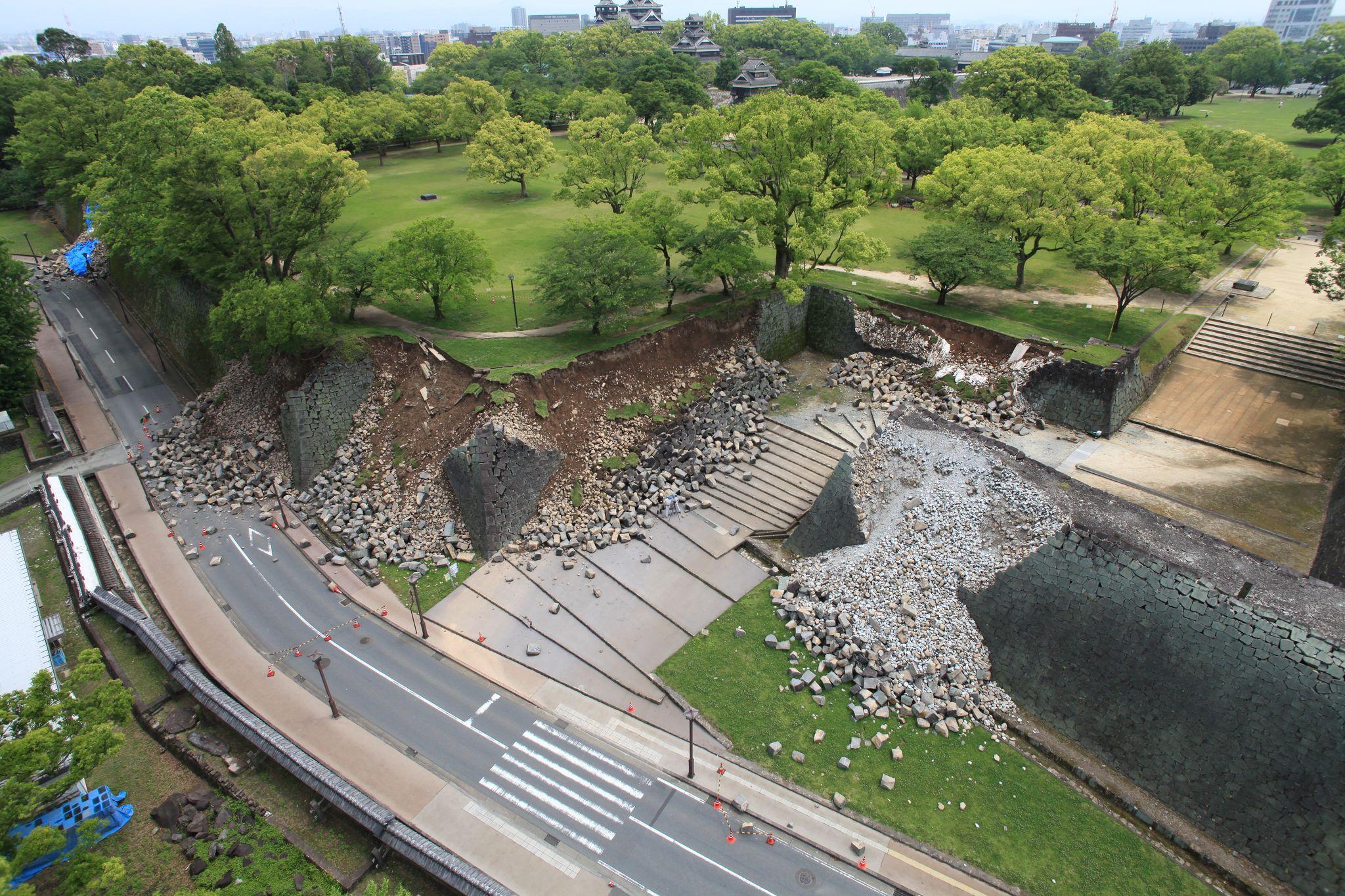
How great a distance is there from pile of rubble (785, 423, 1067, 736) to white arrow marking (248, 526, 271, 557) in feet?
74.1

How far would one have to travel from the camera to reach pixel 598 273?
116 feet

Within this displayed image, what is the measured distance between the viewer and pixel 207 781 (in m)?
21.2

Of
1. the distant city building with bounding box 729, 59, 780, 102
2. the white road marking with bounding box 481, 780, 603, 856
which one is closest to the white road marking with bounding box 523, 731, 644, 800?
the white road marking with bounding box 481, 780, 603, 856

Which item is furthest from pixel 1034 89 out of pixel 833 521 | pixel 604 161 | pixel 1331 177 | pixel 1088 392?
pixel 833 521

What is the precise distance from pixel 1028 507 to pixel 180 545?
35.6 metres

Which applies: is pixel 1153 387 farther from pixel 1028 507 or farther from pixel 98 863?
pixel 98 863

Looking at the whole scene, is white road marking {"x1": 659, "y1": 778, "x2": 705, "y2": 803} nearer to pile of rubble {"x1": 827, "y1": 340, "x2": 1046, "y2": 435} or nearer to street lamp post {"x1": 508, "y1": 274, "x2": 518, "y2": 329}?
pile of rubble {"x1": 827, "y1": 340, "x2": 1046, "y2": 435}

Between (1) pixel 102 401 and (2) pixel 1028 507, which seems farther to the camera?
(1) pixel 102 401

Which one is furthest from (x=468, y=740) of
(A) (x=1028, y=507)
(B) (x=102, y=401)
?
(B) (x=102, y=401)

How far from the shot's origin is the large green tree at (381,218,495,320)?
118 feet

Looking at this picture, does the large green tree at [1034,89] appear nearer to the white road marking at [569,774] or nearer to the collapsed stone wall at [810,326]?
the collapsed stone wall at [810,326]

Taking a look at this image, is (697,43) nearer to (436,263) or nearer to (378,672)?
(436,263)

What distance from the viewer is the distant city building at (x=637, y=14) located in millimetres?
177625

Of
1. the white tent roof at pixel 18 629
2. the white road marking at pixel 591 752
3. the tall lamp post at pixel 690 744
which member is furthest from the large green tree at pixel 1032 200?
the white tent roof at pixel 18 629
